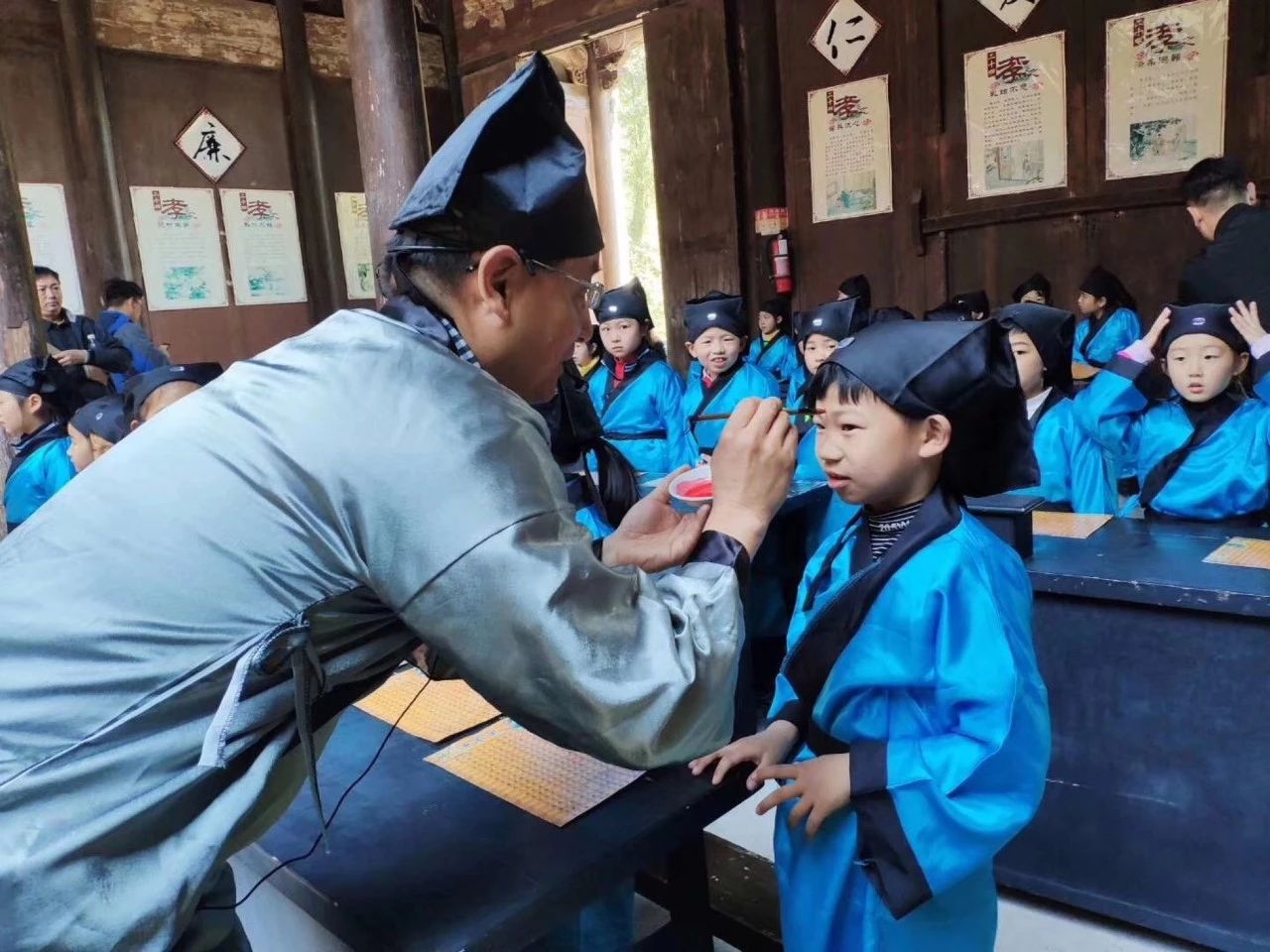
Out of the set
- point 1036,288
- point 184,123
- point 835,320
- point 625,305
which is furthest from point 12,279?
point 1036,288

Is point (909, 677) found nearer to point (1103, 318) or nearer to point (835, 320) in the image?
point (835, 320)

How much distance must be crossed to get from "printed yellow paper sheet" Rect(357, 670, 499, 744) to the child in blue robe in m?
6.67

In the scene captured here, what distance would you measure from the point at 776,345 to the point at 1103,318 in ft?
8.36

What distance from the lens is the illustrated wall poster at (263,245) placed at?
30.9 ft

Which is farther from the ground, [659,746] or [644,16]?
[644,16]

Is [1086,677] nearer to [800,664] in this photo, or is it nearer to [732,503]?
[800,664]

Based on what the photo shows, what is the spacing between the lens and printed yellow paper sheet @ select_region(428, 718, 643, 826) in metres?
1.38

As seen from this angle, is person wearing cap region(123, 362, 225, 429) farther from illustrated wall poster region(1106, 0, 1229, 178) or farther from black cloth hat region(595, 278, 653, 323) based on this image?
illustrated wall poster region(1106, 0, 1229, 178)

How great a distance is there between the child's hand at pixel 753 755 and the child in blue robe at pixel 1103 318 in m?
6.52

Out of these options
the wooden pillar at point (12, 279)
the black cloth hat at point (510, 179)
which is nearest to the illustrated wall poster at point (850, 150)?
the wooden pillar at point (12, 279)

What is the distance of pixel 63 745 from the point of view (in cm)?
95

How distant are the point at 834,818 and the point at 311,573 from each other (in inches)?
40.1

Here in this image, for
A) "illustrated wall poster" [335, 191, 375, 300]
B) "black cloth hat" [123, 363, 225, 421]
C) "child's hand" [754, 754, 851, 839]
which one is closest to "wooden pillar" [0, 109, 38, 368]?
"black cloth hat" [123, 363, 225, 421]

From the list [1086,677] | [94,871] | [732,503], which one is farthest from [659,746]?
[1086,677]
